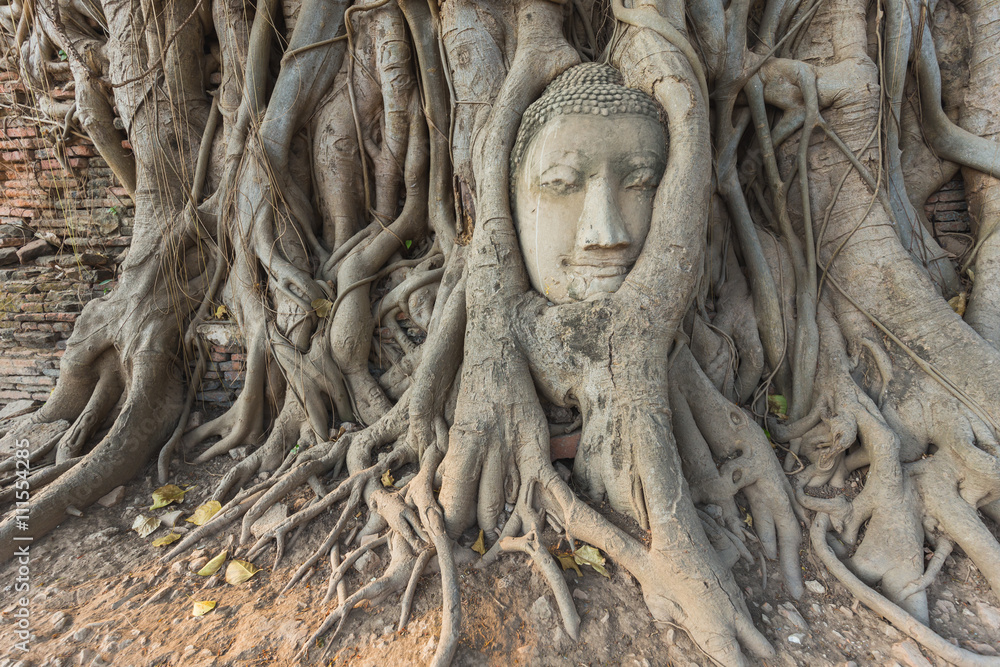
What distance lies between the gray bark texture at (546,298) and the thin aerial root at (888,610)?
0.01 metres

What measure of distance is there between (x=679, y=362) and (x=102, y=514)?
10.9ft

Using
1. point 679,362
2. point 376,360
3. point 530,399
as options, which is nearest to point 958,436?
point 679,362

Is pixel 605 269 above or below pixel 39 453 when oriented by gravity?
above

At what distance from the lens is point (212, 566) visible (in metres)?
1.98

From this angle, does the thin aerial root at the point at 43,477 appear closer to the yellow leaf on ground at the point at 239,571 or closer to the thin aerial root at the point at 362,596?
the yellow leaf on ground at the point at 239,571

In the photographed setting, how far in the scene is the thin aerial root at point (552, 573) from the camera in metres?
1.53

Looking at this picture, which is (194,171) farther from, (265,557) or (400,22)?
(265,557)

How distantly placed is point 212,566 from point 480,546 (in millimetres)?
1259

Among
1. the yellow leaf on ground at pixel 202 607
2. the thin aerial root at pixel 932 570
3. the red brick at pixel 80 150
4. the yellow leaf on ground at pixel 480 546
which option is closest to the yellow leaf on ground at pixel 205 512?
the yellow leaf on ground at pixel 202 607

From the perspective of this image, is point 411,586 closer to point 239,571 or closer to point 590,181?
point 239,571

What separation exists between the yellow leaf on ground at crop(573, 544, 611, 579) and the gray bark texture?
3 cm

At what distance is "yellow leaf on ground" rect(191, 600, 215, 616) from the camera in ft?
5.71

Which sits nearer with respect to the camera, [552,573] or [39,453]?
[552,573]

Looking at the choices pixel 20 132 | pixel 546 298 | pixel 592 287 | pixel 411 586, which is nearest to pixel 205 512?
pixel 411 586
